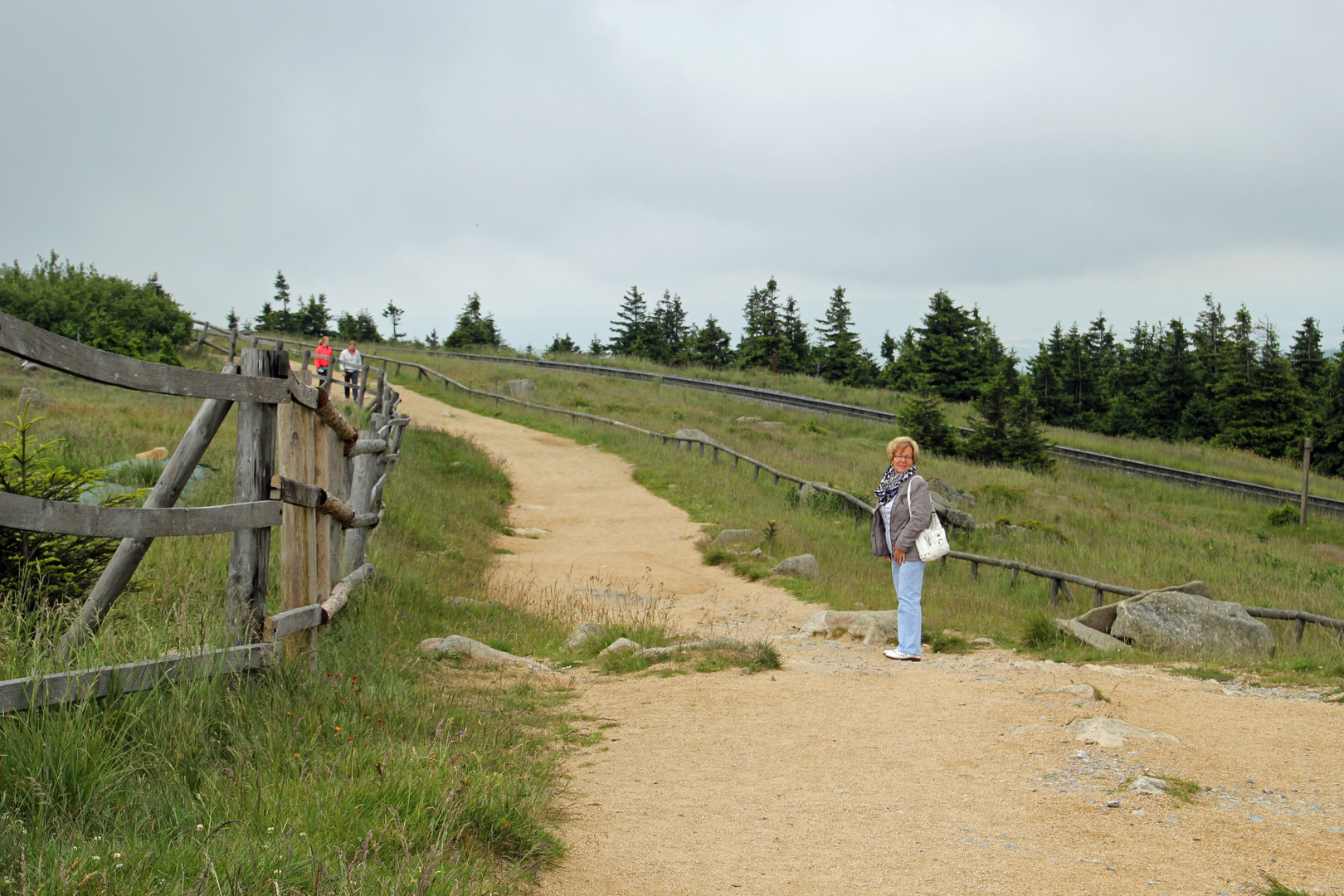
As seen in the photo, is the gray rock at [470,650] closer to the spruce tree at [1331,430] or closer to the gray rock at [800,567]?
the gray rock at [800,567]

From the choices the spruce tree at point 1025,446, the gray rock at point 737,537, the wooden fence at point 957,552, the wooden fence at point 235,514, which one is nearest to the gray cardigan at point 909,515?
the wooden fence at point 957,552

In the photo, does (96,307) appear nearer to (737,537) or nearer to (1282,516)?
(737,537)

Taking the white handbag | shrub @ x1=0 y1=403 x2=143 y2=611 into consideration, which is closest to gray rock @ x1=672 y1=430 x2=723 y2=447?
the white handbag

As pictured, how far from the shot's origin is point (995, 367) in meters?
59.8

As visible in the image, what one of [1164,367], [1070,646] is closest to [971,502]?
[1070,646]

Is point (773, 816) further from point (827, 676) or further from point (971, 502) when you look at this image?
point (971, 502)

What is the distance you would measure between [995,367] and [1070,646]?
2129 inches

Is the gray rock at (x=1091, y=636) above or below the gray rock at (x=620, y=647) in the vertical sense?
above

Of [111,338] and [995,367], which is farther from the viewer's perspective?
[995,367]

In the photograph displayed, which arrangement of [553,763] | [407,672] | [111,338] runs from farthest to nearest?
[111,338]
[407,672]
[553,763]

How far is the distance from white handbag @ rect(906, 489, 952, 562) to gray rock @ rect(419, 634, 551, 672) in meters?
3.48

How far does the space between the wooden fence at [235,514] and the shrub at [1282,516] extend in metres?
26.6

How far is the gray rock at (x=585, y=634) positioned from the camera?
27.7ft

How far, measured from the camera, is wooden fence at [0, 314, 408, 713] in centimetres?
338
